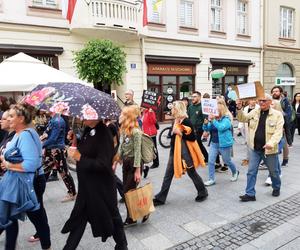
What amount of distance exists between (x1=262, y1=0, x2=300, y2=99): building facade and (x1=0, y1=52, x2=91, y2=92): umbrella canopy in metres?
16.2

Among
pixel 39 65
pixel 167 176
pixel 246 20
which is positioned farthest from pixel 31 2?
pixel 246 20

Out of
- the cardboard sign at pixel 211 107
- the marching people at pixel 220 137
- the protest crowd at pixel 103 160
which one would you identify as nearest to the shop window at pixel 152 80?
the protest crowd at pixel 103 160

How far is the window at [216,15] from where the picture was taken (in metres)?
17.2

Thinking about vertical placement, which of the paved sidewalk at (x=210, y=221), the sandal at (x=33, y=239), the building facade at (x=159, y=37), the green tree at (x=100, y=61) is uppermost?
the building facade at (x=159, y=37)

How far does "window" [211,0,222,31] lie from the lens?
17.2 m

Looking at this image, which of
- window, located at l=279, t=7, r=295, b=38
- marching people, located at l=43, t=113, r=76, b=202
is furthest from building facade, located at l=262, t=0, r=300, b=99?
marching people, located at l=43, t=113, r=76, b=202

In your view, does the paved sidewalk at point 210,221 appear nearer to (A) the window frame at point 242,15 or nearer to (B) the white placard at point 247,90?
(B) the white placard at point 247,90

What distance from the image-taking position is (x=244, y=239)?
3.64 m

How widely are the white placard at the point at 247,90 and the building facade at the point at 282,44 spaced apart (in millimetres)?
15896

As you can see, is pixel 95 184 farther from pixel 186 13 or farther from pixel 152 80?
pixel 186 13

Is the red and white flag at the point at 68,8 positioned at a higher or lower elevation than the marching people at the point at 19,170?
higher

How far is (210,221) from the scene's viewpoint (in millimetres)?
4133

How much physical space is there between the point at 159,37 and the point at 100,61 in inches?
228

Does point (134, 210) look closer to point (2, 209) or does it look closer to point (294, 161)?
point (2, 209)
